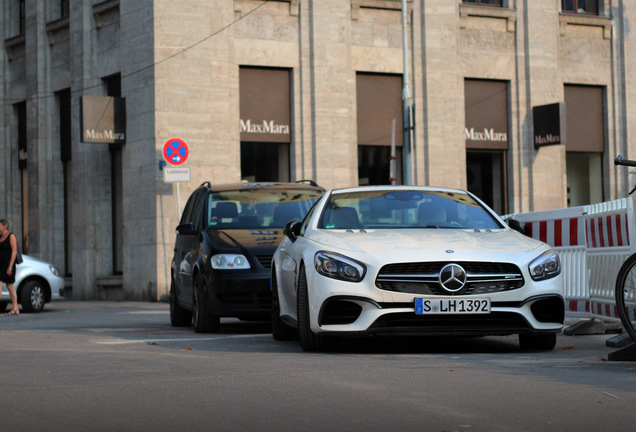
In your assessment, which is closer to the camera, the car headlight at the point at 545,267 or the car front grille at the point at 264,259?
the car headlight at the point at 545,267

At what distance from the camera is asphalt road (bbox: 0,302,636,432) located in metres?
5.46

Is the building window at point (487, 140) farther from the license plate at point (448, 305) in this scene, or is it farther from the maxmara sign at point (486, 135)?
the license plate at point (448, 305)

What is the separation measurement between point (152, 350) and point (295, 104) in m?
16.3

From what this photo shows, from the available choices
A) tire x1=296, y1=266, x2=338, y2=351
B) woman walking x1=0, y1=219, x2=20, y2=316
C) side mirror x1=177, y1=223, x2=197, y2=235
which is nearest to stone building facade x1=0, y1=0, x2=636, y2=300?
woman walking x1=0, y1=219, x2=20, y2=316

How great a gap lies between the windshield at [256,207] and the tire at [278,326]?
8.45 ft

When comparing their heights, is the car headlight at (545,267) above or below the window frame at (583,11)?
below

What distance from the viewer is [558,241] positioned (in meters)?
13.0

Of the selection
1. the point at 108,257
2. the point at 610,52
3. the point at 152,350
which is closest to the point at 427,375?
the point at 152,350

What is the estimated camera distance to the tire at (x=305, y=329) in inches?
363

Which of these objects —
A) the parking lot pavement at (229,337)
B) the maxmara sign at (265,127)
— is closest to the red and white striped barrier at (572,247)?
the parking lot pavement at (229,337)

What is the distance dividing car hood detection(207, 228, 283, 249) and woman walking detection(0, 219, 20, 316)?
7.25 metres

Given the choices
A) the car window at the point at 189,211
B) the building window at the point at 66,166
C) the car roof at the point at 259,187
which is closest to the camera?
the car roof at the point at 259,187

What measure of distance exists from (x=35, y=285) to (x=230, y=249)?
9.01 metres

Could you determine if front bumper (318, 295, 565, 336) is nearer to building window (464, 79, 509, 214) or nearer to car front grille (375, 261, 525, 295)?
car front grille (375, 261, 525, 295)
